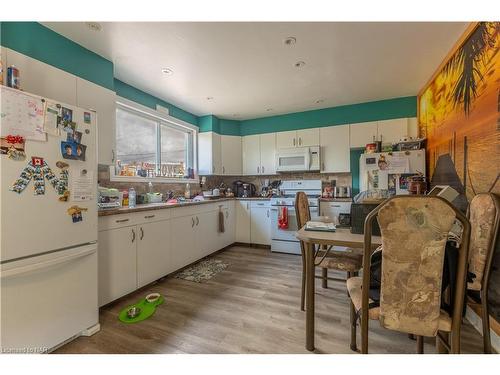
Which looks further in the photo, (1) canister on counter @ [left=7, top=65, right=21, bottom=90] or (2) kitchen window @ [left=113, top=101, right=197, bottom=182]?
(2) kitchen window @ [left=113, top=101, right=197, bottom=182]

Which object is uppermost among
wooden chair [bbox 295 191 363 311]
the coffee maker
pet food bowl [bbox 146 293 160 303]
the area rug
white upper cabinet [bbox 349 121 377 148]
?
white upper cabinet [bbox 349 121 377 148]

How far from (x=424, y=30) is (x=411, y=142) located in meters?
1.57

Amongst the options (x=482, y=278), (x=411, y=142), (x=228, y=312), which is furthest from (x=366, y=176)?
(x=228, y=312)

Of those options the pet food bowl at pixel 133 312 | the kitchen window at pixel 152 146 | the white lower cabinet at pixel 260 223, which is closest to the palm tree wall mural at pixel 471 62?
the white lower cabinet at pixel 260 223

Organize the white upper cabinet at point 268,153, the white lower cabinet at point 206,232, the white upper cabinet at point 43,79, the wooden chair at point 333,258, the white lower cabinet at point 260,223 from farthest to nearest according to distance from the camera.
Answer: the white upper cabinet at point 268,153, the white lower cabinet at point 260,223, the white lower cabinet at point 206,232, the wooden chair at point 333,258, the white upper cabinet at point 43,79

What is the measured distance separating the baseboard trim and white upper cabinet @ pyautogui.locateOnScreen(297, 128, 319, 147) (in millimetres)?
2838

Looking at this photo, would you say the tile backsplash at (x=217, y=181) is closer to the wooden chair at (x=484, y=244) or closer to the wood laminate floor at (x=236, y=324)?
the wood laminate floor at (x=236, y=324)

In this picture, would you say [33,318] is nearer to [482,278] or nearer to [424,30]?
[482,278]

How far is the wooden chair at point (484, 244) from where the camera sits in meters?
1.20

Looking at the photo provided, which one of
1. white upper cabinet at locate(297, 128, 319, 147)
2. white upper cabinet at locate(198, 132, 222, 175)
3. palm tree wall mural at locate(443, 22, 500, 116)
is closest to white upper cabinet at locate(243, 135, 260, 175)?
white upper cabinet at locate(198, 132, 222, 175)

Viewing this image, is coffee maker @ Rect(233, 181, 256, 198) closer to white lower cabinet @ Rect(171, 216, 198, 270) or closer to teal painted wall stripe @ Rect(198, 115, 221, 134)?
teal painted wall stripe @ Rect(198, 115, 221, 134)

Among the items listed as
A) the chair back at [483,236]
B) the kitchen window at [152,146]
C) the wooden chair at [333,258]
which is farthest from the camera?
the kitchen window at [152,146]

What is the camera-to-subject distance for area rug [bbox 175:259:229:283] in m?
2.72

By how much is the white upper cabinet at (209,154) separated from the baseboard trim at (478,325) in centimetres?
362
